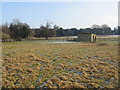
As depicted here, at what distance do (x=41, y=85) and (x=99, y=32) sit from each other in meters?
70.6

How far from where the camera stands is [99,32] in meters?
68.6

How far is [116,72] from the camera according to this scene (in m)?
4.55

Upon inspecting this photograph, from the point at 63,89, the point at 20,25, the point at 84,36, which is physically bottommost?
the point at 63,89

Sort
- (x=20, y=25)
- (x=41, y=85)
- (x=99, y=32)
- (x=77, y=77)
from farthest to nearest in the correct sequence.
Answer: (x=99, y=32)
(x=20, y=25)
(x=77, y=77)
(x=41, y=85)

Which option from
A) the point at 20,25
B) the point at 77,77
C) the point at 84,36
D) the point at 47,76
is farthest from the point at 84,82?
the point at 20,25

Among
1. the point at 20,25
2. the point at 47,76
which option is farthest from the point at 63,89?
the point at 20,25

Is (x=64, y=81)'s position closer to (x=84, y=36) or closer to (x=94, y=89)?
(x=94, y=89)

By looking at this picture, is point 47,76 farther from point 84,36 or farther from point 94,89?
Result: point 84,36

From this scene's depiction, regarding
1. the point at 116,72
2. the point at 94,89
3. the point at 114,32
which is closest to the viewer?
the point at 94,89

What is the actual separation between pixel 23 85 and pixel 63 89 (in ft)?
4.49

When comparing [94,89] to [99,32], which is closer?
[94,89]

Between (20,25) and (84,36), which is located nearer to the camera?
(84,36)

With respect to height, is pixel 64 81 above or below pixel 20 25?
below

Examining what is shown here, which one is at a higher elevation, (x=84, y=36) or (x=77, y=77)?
(x=84, y=36)
